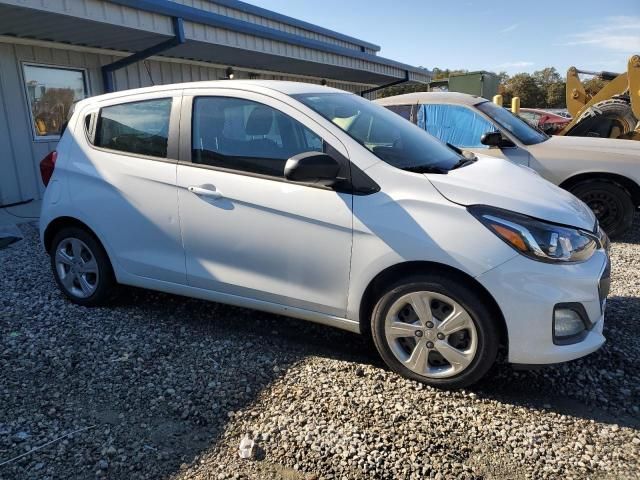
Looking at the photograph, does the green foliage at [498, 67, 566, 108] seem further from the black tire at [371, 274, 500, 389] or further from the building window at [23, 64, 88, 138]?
the black tire at [371, 274, 500, 389]

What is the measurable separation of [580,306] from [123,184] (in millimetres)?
3090

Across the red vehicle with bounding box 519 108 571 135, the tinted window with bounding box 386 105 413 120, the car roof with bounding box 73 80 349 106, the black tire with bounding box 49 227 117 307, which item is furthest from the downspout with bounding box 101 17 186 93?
the red vehicle with bounding box 519 108 571 135

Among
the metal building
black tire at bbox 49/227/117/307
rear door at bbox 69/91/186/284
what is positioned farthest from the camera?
the metal building

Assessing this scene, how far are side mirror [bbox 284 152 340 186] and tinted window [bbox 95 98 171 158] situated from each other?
1.20 metres

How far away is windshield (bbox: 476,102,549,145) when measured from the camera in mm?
6210

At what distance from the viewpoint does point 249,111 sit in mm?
3393

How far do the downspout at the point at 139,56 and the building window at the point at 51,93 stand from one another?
35 centimetres

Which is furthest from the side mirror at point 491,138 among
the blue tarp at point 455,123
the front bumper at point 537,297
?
the front bumper at point 537,297

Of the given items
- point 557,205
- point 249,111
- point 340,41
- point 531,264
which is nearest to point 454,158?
point 557,205

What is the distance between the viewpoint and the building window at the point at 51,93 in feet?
25.4

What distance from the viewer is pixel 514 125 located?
21.0ft

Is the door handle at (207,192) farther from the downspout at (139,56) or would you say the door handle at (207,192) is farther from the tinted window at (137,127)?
the downspout at (139,56)

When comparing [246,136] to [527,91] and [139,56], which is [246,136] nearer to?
[139,56]

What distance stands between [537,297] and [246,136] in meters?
2.02
